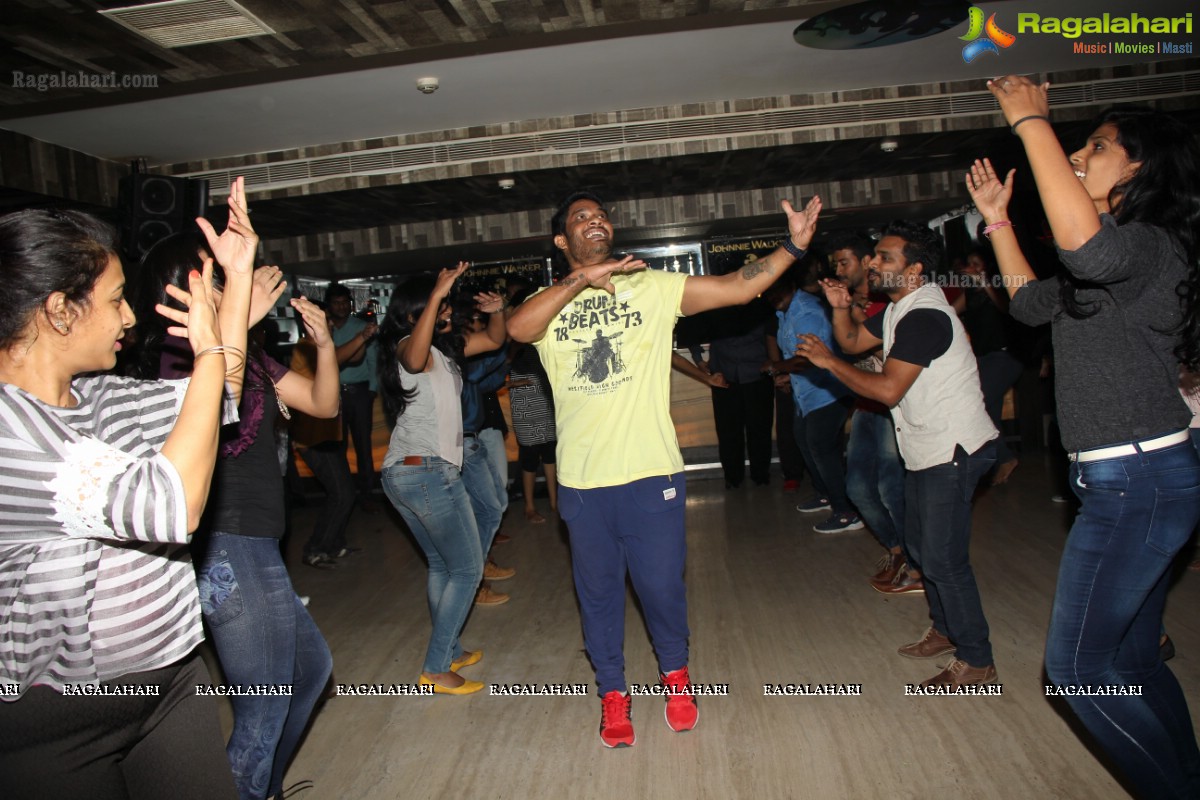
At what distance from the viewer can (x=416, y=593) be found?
15.3ft

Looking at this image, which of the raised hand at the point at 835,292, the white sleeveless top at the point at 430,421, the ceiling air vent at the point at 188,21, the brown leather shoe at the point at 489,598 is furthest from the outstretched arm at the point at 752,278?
the ceiling air vent at the point at 188,21

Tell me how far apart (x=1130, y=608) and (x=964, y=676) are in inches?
48.6

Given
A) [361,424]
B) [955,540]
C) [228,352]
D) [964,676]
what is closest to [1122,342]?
[955,540]

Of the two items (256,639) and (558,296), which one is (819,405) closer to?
(558,296)

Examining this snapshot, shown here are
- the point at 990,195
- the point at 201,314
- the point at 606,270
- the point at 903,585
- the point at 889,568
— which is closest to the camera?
the point at 201,314

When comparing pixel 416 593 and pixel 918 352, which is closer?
pixel 918 352

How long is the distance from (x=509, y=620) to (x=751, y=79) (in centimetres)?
451

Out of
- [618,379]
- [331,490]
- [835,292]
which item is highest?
[835,292]

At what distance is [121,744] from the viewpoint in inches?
54.3

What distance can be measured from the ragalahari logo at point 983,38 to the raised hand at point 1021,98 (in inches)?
149

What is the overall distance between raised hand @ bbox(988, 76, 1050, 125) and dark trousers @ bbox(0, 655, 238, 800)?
2108mm

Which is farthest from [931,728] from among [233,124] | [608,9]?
[233,124]

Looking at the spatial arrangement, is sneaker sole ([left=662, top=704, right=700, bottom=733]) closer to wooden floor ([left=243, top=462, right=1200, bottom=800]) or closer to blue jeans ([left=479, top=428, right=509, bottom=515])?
wooden floor ([left=243, top=462, right=1200, bottom=800])

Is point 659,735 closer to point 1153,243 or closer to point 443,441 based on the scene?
point 443,441
